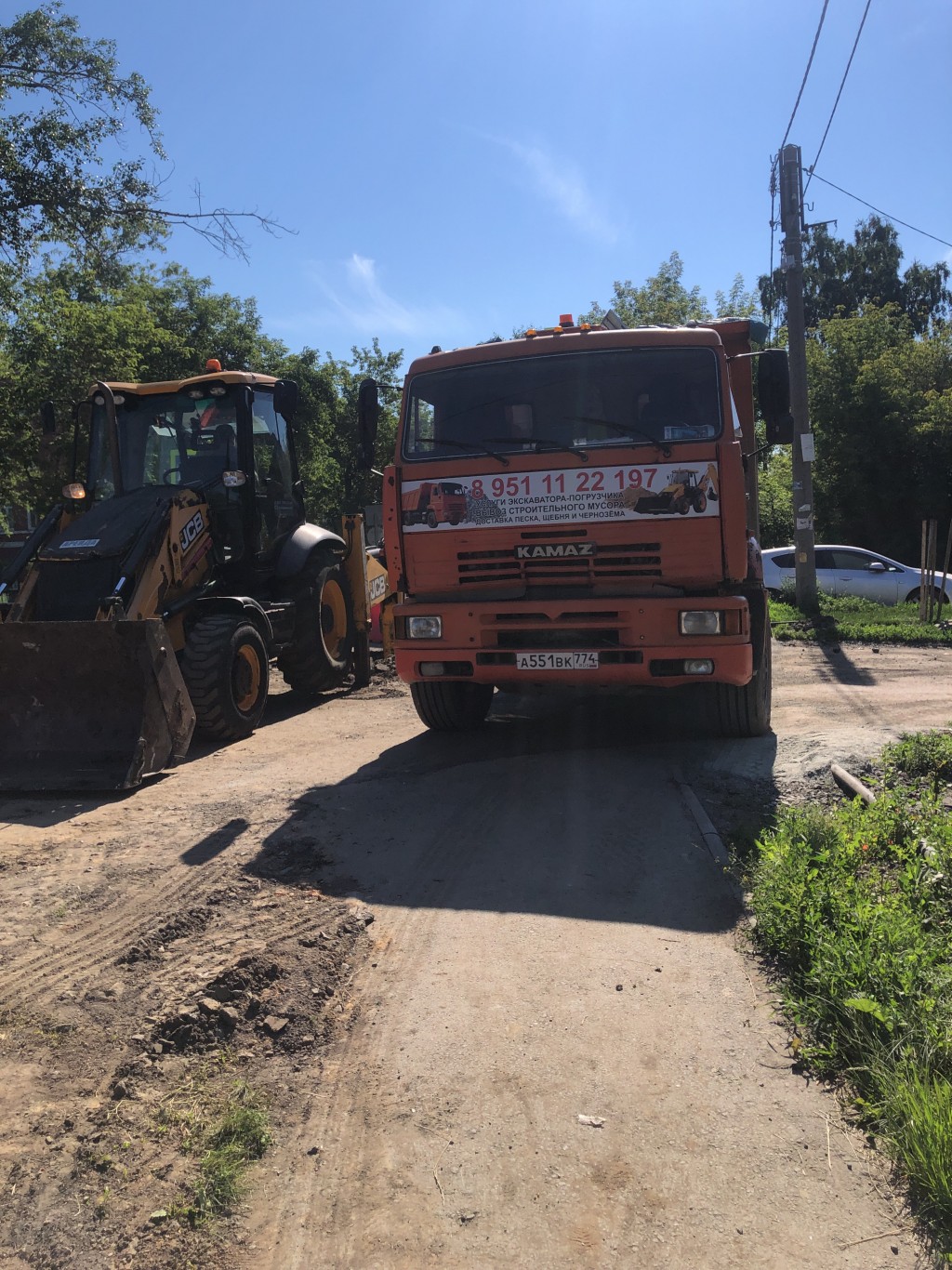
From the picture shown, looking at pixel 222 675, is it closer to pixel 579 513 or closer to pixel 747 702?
pixel 579 513

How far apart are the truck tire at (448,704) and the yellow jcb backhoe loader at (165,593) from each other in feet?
4.90

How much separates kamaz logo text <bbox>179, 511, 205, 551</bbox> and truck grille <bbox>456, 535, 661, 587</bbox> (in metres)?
2.67

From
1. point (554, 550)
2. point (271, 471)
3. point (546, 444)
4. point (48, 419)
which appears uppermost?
point (48, 419)

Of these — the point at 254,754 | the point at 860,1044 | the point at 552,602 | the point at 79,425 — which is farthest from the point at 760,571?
the point at 79,425

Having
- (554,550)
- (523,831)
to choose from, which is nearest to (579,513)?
(554,550)

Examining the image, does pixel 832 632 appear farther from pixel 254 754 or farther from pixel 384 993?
pixel 384 993

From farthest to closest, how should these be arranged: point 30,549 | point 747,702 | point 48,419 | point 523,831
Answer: point 48,419 < point 30,549 < point 747,702 < point 523,831

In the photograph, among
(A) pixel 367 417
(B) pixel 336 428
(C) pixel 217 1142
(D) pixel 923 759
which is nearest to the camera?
(C) pixel 217 1142

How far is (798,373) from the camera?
15.6 metres

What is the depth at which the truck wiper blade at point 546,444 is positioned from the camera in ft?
20.4

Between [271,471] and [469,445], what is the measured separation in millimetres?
3431

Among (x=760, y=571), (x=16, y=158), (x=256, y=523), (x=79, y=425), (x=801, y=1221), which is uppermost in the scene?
(x=16, y=158)

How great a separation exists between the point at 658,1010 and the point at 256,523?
6617 millimetres

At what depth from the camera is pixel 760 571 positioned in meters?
7.29
